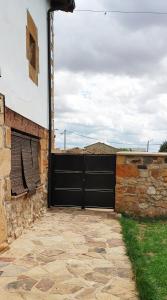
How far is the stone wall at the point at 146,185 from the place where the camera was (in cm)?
980

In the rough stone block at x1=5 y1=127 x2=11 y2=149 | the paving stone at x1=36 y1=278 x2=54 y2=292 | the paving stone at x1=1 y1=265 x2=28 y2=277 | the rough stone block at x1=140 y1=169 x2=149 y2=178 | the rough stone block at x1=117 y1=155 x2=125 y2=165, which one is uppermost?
the rough stone block at x1=5 y1=127 x2=11 y2=149

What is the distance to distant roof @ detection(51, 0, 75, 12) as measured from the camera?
920 centimetres

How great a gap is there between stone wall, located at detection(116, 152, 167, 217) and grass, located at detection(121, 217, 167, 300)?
0.46 m

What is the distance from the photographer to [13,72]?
244 inches

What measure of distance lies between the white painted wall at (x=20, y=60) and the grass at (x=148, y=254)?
3.04 metres

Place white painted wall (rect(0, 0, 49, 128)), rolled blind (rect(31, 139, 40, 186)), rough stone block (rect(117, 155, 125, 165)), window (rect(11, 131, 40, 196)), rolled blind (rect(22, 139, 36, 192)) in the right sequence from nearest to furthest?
white painted wall (rect(0, 0, 49, 128))
window (rect(11, 131, 40, 196))
rolled blind (rect(22, 139, 36, 192))
rolled blind (rect(31, 139, 40, 186))
rough stone block (rect(117, 155, 125, 165))

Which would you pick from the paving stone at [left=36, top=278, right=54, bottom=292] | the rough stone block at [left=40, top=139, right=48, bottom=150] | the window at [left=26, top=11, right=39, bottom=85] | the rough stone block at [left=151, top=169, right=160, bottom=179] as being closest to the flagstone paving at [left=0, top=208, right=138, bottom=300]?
the paving stone at [left=36, top=278, right=54, bottom=292]

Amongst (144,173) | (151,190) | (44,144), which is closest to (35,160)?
(44,144)

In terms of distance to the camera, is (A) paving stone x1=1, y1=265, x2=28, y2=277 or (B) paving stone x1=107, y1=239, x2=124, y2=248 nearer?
(A) paving stone x1=1, y1=265, x2=28, y2=277

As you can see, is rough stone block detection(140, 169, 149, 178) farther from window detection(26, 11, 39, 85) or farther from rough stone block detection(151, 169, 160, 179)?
window detection(26, 11, 39, 85)

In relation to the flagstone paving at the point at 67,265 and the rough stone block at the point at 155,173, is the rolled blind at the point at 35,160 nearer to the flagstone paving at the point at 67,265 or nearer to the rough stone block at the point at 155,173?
the flagstone paving at the point at 67,265

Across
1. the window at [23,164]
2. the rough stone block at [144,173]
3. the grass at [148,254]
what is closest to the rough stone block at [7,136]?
the window at [23,164]

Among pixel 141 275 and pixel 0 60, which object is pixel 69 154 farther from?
pixel 141 275

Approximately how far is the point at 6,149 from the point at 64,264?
6.27ft
